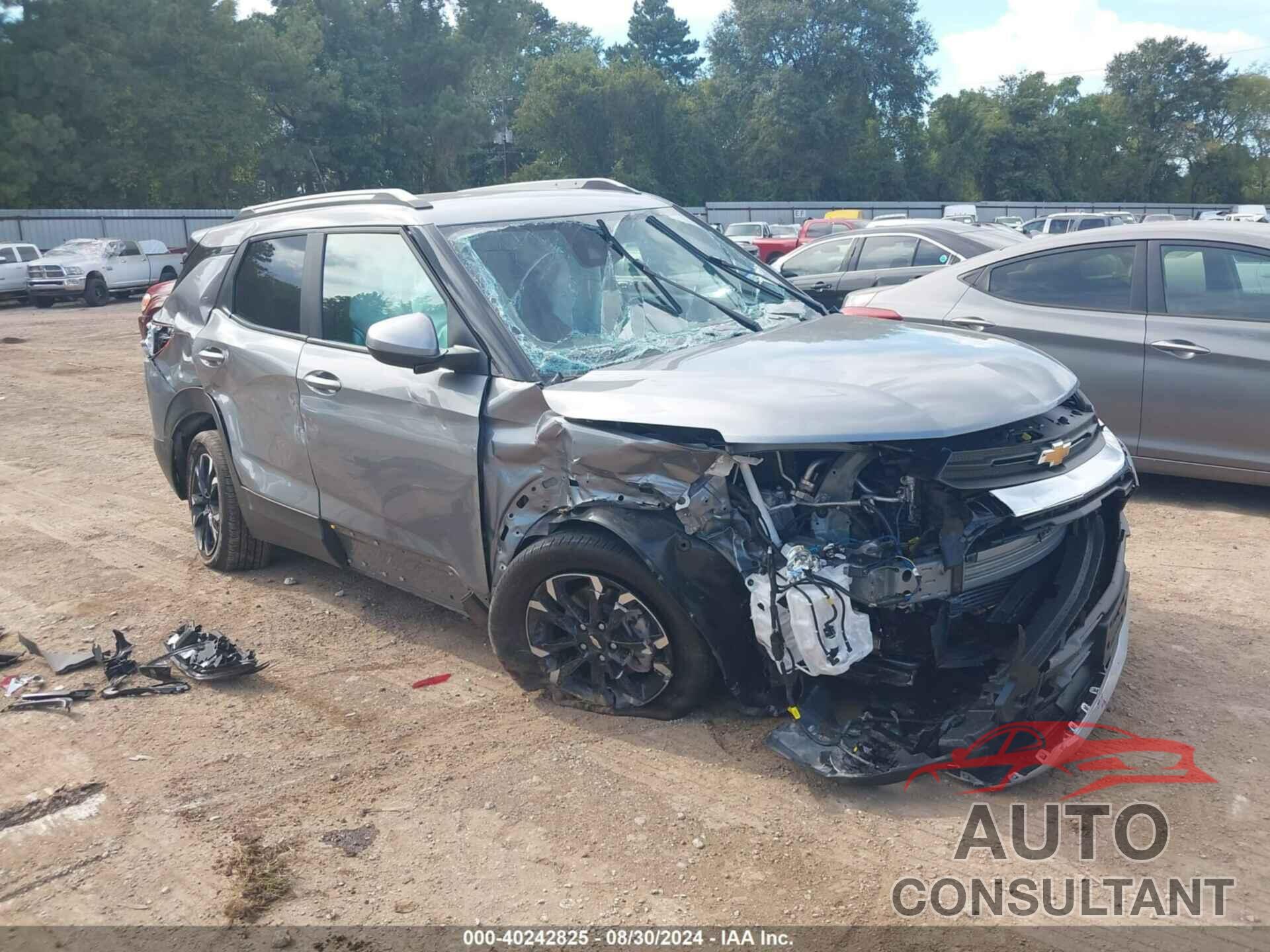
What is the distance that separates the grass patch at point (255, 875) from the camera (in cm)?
303

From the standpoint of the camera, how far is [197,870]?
3211 mm

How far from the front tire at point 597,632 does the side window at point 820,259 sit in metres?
9.03

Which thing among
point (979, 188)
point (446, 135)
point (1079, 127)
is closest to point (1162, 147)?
point (1079, 127)

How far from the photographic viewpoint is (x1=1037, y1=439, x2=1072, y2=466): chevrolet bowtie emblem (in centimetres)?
356

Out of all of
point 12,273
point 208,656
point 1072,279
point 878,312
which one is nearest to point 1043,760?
point 208,656

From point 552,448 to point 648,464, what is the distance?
0.40 meters

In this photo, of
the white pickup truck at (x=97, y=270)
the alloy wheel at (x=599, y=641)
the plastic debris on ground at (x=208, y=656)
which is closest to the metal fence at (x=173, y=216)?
the white pickup truck at (x=97, y=270)

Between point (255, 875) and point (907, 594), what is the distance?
2133 millimetres

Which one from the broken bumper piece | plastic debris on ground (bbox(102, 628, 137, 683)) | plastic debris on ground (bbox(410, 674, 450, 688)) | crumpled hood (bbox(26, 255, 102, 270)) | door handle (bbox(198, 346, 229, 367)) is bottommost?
plastic debris on ground (bbox(410, 674, 450, 688))

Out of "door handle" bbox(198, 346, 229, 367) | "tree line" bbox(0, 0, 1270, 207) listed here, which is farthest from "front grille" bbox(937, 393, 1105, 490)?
"tree line" bbox(0, 0, 1270, 207)

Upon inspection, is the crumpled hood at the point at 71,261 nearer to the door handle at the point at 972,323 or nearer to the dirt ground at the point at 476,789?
the dirt ground at the point at 476,789

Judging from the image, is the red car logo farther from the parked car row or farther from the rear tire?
the rear tire

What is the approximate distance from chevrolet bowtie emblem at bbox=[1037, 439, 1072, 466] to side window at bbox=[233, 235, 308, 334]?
3.31m

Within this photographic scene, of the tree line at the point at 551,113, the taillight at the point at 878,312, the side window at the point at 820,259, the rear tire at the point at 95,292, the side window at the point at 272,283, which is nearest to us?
the side window at the point at 272,283
